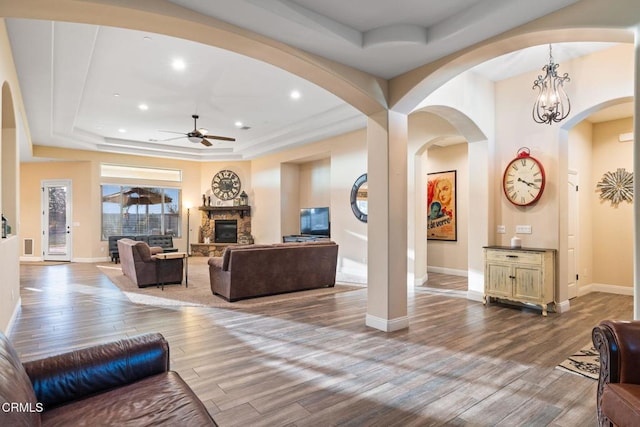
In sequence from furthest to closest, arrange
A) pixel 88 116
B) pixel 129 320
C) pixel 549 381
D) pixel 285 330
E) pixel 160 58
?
pixel 88 116 < pixel 160 58 < pixel 129 320 < pixel 285 330 < pixel 549 381

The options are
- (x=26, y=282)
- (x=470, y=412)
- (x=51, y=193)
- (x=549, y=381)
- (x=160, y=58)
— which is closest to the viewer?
(x=470, y=412)

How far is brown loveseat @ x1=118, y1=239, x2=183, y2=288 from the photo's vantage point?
6.27 meters

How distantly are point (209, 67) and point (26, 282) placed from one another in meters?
5.63

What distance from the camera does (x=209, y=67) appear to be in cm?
502

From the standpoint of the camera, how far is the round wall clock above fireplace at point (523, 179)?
16.5 feet

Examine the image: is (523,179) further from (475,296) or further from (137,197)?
(137,197)

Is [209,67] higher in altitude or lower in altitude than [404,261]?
higher

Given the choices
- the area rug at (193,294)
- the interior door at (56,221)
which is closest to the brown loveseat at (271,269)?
the area rug at (193,294)

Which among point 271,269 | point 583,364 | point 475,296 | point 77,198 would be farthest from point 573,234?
point 77,198

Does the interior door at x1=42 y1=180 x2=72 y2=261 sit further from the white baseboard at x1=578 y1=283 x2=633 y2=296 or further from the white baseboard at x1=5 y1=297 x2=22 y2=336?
the white baseboard at x1=578 y1=283 x2=633 y2=296

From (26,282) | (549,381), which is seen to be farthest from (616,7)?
(26,282)

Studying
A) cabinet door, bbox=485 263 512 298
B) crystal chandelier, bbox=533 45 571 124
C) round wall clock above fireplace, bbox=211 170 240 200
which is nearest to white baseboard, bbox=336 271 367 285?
cabinet door, bbox=485 263 512 298

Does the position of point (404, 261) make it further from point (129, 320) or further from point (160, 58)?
point (160, 58)

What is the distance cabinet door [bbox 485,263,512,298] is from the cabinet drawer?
104mm
